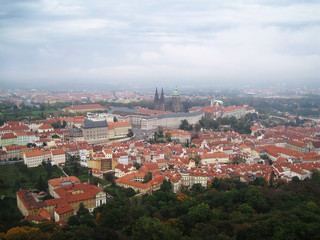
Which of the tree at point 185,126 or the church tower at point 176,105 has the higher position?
the church tower at point 176,105

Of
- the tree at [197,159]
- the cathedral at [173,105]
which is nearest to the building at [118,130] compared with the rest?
the tree at [197,159]

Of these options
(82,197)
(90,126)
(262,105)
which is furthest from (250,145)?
(262,105)

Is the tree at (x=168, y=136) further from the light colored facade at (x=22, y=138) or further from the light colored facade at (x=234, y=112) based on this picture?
the light colored facade at (x=234, y=112)

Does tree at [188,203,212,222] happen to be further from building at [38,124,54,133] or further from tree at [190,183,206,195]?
building at [38,124,54,133]

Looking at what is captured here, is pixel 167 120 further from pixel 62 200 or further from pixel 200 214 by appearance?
pixel 200 214

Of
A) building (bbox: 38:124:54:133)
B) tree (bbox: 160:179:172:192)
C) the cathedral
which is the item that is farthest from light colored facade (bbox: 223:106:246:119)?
tree (bbox: 160:179:172:192)
